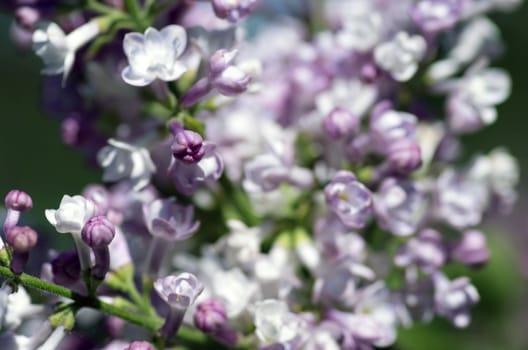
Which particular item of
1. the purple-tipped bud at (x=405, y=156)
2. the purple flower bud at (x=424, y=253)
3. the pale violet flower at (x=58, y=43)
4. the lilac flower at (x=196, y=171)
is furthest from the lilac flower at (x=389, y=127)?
the pale violet flower at (x=58, y=43)

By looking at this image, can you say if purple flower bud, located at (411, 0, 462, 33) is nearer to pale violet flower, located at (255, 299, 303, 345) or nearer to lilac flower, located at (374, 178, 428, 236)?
lilac flower, located at (374, 178, 428, 236)

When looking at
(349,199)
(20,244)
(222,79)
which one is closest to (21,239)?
(20,244)

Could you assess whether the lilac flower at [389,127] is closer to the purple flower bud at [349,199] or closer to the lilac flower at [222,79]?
the purple flower bud at [349,199]

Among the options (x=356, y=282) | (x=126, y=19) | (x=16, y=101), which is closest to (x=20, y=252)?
(x=126, y=19)

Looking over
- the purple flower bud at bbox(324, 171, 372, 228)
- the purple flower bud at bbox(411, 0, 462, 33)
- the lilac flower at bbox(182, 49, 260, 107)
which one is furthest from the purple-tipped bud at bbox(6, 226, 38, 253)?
the purple flower bud at bbox(411, 0, 462, 33)

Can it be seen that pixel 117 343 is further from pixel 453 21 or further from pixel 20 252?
pixel 453 21
